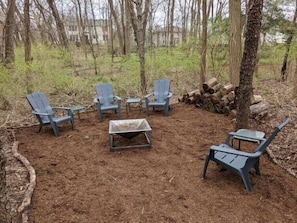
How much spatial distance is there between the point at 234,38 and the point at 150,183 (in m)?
4.40

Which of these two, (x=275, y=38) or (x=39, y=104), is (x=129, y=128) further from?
(x=275, y=38)

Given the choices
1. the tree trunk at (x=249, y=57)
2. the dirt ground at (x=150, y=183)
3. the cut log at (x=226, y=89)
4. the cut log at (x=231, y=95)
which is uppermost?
the tree trunk at (x=249, y=57)

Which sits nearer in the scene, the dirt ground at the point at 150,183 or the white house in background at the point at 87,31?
the dirt ground at the point at 150,183

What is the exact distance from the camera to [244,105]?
3666mm

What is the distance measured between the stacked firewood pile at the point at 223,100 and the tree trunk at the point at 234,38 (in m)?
0.60

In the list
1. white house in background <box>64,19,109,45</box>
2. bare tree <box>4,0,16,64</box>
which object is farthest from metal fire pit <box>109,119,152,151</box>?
white house in background <box>64,19,109,45</box>

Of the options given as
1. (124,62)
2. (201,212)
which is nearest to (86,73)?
(124,62)

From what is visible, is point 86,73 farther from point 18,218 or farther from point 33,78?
A: point 18,218

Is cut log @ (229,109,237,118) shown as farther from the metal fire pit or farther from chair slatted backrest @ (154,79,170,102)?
the metal fire pit

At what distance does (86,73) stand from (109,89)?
395cm

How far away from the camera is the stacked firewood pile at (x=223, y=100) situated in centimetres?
471

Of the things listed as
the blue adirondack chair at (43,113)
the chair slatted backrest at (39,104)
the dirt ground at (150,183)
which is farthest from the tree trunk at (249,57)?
the chair slatted backrest at (39,104)

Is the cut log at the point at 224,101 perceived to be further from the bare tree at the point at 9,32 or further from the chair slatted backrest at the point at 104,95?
the bare tree at the point at 9,32

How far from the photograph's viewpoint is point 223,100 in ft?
17.0
